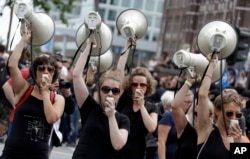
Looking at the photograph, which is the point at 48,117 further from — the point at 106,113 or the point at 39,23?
the point at 39,23

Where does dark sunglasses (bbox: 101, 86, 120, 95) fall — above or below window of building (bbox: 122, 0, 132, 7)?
above

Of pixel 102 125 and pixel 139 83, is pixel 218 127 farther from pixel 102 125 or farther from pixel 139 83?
pixel 139 83

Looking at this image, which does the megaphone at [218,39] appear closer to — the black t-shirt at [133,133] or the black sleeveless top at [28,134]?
the black t-shirt at [133,133]

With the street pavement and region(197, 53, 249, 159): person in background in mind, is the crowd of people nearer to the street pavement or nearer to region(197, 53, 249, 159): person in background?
region(197, 53, 249, 159): person in background

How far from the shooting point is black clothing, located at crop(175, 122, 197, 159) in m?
9.73

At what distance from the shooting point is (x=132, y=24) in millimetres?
12000

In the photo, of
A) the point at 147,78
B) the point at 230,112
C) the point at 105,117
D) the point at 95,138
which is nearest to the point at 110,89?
the point at 105,117

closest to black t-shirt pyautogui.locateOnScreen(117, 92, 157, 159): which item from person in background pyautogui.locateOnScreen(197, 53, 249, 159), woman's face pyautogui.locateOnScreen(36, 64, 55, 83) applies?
woman's face pyautogui.locateOnScreen(36, 64, 55, 83)

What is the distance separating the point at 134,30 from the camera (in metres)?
11.9

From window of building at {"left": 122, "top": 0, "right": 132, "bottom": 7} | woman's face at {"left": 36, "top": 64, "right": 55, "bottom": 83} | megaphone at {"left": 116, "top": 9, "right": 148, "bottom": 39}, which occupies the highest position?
megaphone at {"left": 116, "top": 9, "right": 148, "bottom": 39}

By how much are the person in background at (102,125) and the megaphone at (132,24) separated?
7.81ft

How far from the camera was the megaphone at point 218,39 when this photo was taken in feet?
31.4

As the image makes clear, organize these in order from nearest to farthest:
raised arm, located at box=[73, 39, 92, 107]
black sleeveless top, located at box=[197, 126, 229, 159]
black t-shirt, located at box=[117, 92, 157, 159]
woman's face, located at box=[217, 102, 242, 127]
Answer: black sleeveless top, located at box=[197, 126, 229, 159]
woman's face, located at box=[217, 102, 242, 127]
raised arm, located at box=[73, 39, 92, 107]
black t-shirt, located at box=[117, 92, 157, 159]

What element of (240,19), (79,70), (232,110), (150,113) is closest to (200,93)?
(232,110)
